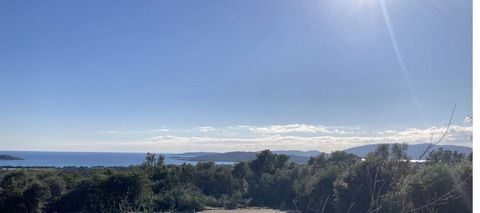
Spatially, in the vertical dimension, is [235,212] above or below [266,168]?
below

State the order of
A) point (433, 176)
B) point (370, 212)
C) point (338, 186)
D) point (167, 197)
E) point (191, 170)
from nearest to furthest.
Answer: point (370, 212), point (433, 176), point (338, 186), point (167, 197), point (191, 170)

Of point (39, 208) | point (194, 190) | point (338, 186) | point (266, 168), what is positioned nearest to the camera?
point (338, 186)

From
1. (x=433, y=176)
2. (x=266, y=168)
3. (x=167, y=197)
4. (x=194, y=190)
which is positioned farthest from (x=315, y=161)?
(x=433, y=176)

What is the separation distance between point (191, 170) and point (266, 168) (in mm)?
6042

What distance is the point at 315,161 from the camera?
90.0 feet

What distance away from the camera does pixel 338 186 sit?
16.9 meters

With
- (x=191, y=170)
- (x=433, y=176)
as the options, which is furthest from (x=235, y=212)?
(x=433, y=176)

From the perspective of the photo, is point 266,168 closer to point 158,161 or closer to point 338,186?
point 158,161

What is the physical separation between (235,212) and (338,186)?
878 cm

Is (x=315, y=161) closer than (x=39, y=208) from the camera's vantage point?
No
